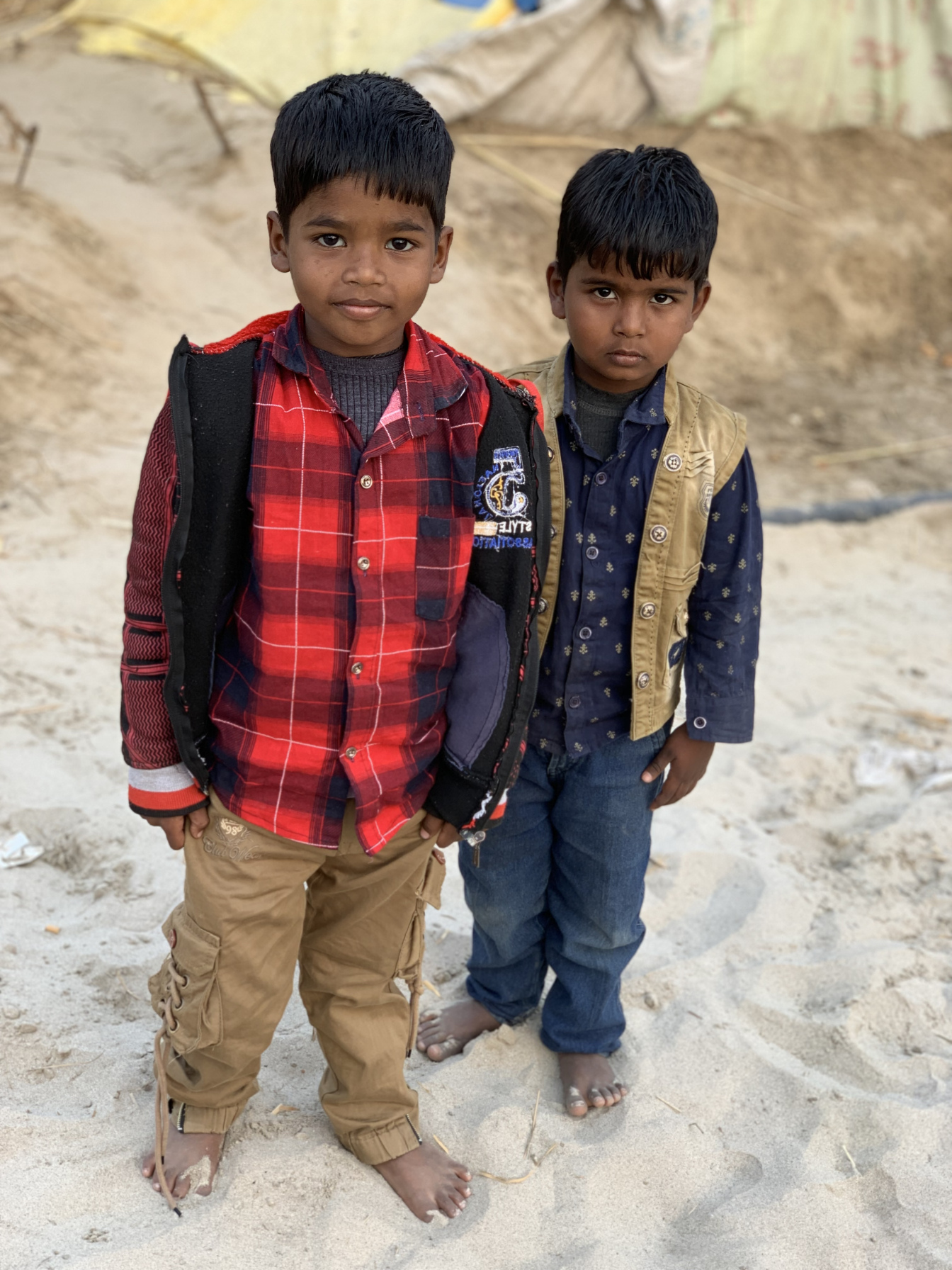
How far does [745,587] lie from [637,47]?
6946 mm

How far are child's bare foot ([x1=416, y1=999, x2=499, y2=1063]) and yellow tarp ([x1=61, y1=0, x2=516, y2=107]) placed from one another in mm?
6492

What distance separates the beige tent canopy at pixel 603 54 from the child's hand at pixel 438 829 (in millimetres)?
6651

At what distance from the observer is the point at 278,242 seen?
5.34 feet

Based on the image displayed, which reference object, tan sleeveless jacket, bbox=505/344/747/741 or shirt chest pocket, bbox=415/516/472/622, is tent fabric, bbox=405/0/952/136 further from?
shirt chest pocket, bbox=415/516/472/622

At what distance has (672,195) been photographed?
1.79 meters

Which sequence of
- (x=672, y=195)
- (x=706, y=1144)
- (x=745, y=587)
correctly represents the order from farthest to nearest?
(x=706, y=1144), (x=745, y=587), (x=672, y=195)

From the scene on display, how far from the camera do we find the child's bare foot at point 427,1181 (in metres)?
1.95

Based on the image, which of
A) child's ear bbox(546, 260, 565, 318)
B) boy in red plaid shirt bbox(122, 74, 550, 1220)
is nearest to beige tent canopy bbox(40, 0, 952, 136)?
child's ear bbox(546, 260, 565, 318)

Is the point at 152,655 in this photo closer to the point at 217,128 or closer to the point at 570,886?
the point at 570,886

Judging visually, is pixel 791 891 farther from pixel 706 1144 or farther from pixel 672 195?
pixel 672 195

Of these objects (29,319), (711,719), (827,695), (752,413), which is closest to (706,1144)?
(711,719)

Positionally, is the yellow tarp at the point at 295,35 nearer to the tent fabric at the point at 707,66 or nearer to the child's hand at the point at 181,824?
the tent fabric at the point at 707,66

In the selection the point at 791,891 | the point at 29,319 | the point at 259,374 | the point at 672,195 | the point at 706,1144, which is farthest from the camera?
the point at 29,319

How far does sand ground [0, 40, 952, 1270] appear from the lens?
76.0 inches
